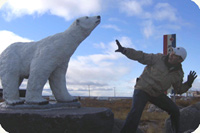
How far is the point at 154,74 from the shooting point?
314 cm

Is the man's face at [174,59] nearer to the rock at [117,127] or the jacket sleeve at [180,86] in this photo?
the jacket sleeve at [180,86]

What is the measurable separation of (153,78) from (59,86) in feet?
5.99

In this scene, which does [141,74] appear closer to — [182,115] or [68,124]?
[68,124]

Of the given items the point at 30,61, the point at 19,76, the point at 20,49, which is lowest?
the point at 19,76

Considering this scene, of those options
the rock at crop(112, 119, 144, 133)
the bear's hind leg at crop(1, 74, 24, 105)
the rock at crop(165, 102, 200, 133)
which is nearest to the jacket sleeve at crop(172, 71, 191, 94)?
the rock at crop(112, 119, 144, 133)

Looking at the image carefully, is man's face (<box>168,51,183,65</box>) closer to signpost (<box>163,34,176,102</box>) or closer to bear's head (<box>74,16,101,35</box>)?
bear's head (<box>74,16,101,35</box>)

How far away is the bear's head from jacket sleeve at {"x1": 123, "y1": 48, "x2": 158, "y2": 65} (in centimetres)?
107

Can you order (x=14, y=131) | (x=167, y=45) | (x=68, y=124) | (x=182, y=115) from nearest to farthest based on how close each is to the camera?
1. (x=68, y=124)
2. (x=14, y=131)
3. (x=182, y=115)
4. (x=167, y=45)

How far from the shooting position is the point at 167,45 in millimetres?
7320

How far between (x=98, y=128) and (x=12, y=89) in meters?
1.79

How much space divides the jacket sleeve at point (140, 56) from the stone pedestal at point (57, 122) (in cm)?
92

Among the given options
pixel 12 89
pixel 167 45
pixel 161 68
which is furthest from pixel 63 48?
pixel 167 45

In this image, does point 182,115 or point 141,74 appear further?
point 182,115

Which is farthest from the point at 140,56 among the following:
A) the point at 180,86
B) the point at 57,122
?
the point at 57,122
